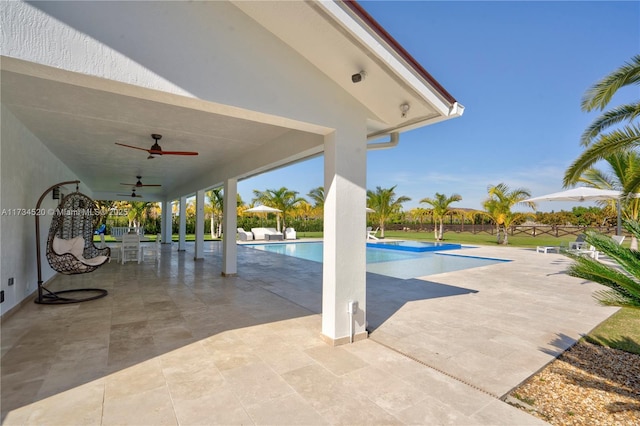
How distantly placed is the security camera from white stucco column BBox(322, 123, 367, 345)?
0.71 m

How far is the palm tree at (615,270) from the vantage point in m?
2.92

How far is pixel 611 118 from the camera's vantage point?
7129 millimetres

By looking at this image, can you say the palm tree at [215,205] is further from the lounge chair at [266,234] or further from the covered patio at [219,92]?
the covered patio at [219,92]

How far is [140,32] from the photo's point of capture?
9.61 ft

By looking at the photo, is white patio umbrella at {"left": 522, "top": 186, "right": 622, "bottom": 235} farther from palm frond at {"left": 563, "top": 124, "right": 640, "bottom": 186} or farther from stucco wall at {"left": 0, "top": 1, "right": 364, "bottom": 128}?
stucco wall at {"left": 0, "top": 1, "right": 364, "bottom": 128}

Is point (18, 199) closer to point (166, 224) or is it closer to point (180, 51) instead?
point (180, 51)

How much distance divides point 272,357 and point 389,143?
156 inches

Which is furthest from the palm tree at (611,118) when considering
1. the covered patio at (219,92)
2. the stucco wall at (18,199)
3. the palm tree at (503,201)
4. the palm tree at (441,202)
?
the palm tree at (441,202)

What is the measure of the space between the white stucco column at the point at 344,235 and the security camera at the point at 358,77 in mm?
713

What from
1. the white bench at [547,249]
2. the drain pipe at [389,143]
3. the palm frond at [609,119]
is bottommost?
the white bench at [547,249]

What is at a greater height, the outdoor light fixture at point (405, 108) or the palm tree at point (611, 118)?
the palm tree at point (611, 118)

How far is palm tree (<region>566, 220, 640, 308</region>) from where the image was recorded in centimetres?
292

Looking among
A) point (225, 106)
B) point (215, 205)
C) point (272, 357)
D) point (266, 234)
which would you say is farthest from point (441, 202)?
point (225, 106)

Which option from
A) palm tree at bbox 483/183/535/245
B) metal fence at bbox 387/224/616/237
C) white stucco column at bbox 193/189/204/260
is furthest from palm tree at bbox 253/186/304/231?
metal fence at bbox 387/224/616/237
